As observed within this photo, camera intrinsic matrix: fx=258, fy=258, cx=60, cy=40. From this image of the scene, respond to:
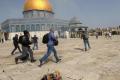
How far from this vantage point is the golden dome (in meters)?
71.5

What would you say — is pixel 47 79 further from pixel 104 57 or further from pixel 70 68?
pixel 104 57

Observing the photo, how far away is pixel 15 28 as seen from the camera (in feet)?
212

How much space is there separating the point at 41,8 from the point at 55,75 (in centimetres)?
6399

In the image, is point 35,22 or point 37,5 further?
point 37,5

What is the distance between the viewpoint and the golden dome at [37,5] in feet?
235

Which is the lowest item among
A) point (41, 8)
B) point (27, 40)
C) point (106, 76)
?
point (106, 76)

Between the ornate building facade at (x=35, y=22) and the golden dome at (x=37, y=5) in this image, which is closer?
the ornate building facade at (x=35, y=22)

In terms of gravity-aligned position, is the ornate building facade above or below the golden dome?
below

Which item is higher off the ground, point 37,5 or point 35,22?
point 37,5

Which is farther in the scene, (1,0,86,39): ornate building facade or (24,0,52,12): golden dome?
(24,0,52,12): golden dome

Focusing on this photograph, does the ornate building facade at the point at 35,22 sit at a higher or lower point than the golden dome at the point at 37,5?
lower

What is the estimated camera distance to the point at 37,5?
72438 mm

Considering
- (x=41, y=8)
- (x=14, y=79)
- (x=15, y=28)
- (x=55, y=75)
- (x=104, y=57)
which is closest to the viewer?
(x=55, y=75)

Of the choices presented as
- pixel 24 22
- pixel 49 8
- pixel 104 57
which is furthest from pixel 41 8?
pixel 104 57
